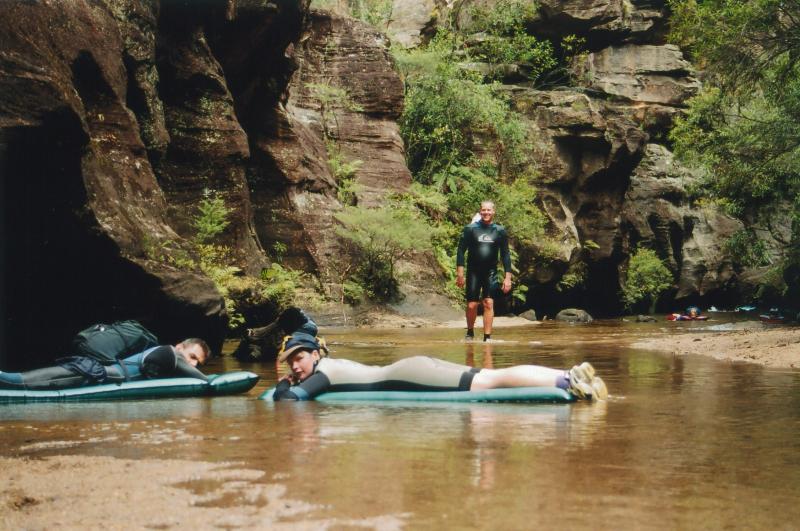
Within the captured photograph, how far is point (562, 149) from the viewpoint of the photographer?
33.1m

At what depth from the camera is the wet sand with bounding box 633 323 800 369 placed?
9770 millimetres

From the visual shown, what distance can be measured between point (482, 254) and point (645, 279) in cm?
2471

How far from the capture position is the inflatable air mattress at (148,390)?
6926 millimetres

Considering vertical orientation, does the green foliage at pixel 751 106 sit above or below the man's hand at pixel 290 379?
above

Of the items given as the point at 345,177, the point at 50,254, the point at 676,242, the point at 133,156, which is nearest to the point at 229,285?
the point at 133,156

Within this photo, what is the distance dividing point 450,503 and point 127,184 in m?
9.38

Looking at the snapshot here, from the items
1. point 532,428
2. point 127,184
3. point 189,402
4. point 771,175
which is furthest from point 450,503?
point 771,175

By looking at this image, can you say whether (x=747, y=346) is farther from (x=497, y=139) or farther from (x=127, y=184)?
(x=497, y=139)

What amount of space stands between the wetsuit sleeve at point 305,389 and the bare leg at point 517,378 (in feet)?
3.97

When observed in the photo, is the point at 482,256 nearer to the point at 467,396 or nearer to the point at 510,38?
the point at 467,396

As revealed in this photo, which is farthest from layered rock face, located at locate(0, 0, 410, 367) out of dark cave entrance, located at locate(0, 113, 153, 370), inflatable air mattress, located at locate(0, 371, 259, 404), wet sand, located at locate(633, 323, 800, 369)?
wet sand, located at locate(633, 323, 800, 369)

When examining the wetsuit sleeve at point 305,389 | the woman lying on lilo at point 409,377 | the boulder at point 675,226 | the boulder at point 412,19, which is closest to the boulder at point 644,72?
the boulder at point 675,226

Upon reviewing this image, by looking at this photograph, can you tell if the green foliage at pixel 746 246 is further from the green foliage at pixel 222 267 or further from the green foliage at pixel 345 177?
the green foliage at pixel 222 267

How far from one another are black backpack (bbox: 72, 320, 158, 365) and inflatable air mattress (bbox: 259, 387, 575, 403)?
2.07 meters
